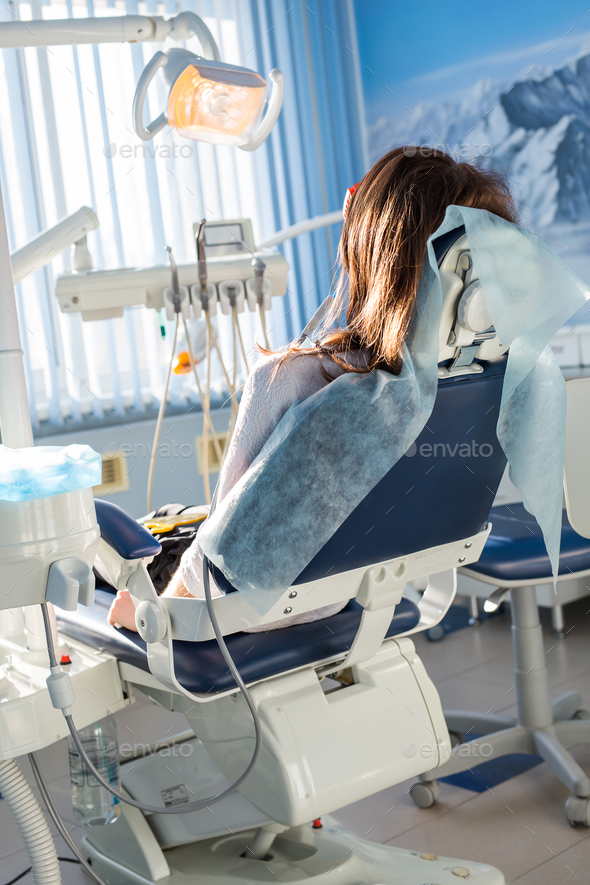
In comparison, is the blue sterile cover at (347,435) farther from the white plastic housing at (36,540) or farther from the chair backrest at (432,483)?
the white plastic housing at (36,540)

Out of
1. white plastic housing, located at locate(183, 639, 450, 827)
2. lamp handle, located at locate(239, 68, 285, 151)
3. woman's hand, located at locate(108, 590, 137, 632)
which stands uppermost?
lamp handle, located at locate(239, 68, 285, 151)

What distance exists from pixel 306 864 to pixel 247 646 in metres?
0.48

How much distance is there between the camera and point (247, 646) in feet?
3.85

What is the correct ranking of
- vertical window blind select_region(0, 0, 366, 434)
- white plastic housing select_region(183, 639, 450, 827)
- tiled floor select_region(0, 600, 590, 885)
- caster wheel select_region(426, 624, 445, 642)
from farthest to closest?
vertical window blind select_region(0, 0, 366, 434) → caster wheel select_region(426, 624, 445, 642) → tiled floor select_region(0, 600, 590, 885) → white plastic housing select_region(183, 639, 450, 827)

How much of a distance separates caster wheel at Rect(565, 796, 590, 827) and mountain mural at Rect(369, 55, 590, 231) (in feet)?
6.03

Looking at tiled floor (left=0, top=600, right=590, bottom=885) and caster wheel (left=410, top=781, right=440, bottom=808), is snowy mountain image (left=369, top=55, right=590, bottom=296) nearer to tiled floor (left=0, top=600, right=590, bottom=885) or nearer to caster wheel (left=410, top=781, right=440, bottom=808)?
tiled floor (left=0, top=600, right=590, bottom=885)

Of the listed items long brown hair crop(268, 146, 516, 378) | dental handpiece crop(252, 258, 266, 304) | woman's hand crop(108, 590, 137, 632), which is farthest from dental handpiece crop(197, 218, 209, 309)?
woman's hand crop(108, 590, 137, 632)

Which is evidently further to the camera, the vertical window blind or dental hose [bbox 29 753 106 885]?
the vertical window blind

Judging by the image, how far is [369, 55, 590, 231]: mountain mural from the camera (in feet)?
9.28

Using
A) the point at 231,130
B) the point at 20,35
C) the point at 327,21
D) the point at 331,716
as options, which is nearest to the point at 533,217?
the point at 327,21

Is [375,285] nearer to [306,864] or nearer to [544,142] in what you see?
[306,864]

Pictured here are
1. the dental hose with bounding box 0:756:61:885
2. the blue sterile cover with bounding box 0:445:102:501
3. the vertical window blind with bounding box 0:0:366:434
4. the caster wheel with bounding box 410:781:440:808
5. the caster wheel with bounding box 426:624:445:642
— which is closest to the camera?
the blue sterile cover with bounding box 0:445:102:501

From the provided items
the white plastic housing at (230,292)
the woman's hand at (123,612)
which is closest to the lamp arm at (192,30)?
the white plastic housing at (230,292)

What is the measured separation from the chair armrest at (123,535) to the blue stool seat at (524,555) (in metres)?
0.84
